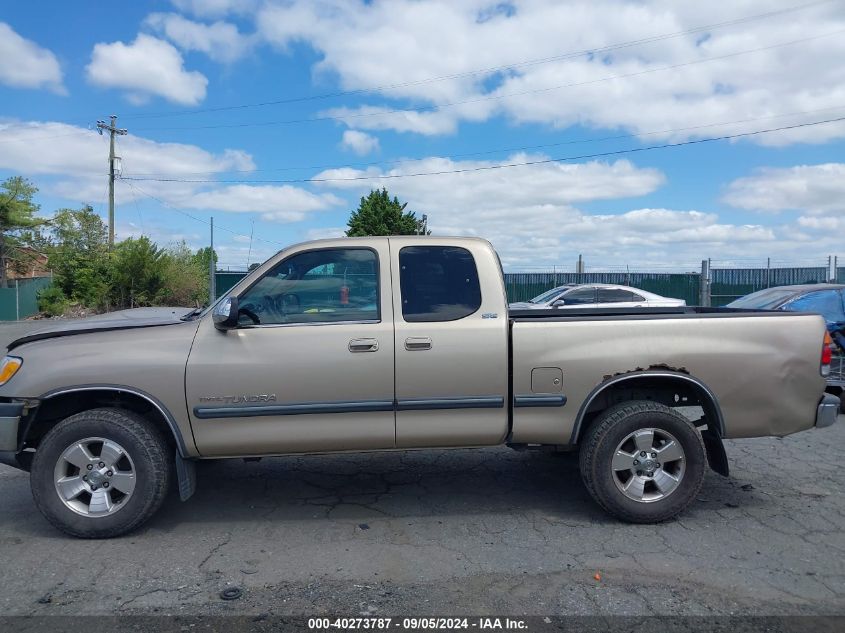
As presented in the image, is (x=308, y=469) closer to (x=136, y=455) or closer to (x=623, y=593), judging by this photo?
(x=136, y=455)

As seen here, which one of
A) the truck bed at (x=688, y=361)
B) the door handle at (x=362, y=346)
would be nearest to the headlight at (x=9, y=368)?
the door handle at (x=362, y=346)

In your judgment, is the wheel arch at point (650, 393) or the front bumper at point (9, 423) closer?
the front bumper at point (9, 423)

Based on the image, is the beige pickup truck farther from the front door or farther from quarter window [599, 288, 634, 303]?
quarter window [599, 288, 634, 303]

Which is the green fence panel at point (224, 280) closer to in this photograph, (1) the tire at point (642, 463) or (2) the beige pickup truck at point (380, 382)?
(2) the beige pickup truck at point (380, 382)

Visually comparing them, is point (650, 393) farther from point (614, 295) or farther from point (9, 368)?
point (614, 295)

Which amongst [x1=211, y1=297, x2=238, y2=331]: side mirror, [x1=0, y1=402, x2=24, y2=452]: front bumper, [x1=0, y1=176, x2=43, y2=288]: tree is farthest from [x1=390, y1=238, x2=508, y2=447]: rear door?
[x1=0, y1=176, x2=43, y2=288]: tree

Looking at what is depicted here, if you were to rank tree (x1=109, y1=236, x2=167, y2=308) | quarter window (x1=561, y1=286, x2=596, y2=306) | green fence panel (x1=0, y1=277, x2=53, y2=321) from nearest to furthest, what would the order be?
quarter window (x1=561, y1=286, x2=596, y2=306) < tree (x1=109, y1=236, x2=167, y2=308) < green fence panel (x1=0, y1=277, x2=53, y2=321)

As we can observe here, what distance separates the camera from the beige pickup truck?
4391 mm

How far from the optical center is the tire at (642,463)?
4586 mm

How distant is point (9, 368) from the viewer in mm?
4465

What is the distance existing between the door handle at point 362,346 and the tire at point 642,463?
1.60m

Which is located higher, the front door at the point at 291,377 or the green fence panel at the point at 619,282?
the green fence panel at the point at 619,282

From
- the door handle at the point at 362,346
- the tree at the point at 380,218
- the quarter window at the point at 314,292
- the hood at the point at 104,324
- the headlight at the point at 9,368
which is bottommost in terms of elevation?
the headlight at the point at 9,368

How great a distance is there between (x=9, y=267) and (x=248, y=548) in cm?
4943
